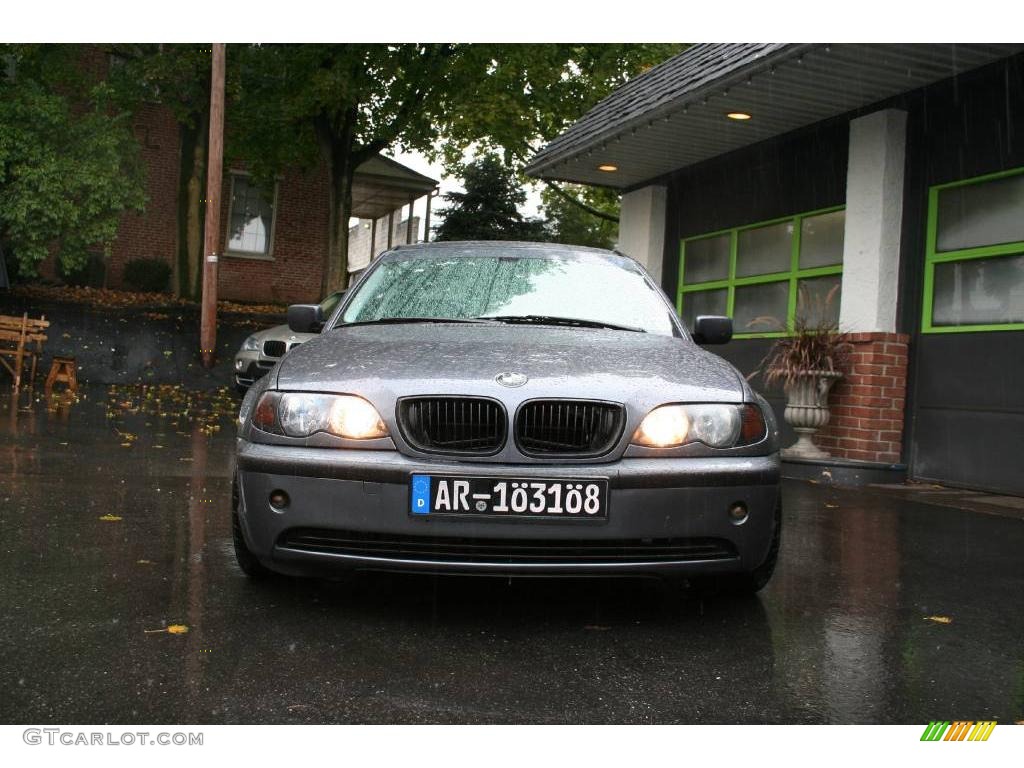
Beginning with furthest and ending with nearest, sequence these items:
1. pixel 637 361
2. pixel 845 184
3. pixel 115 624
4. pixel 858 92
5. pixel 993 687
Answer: pixel 845 184, pixel 858 92, pixel 637 361, pixel 115 624, pixel 993 687

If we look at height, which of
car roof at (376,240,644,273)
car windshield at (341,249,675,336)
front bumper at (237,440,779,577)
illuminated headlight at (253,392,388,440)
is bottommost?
front bumper at (237,440,779,577)

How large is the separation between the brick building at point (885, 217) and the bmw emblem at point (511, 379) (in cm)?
541

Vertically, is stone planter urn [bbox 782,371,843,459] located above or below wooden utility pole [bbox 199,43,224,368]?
below

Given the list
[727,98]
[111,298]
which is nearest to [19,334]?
[111,298]

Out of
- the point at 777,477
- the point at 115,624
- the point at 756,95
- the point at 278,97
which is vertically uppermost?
the point at 278,97

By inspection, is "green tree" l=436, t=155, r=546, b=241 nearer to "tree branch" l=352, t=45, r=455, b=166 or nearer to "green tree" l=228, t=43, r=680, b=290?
"green tree" l=228, t=43, r=680, b=290

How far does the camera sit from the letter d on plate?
11.1 ft

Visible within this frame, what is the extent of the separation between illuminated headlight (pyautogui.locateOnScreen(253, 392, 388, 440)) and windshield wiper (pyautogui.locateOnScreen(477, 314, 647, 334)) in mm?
1167

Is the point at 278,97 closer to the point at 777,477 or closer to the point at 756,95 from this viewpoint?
the point at 756,95

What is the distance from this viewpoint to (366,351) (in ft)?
13.0

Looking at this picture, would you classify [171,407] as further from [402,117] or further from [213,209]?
[402,117]

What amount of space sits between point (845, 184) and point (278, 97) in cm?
1558

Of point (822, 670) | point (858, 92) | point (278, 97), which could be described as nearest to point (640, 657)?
point (822, 670)

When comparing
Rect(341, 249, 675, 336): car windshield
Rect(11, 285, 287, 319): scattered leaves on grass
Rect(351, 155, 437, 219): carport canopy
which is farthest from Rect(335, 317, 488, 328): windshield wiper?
Rect(351, 155, 437, 219): carport canopy
